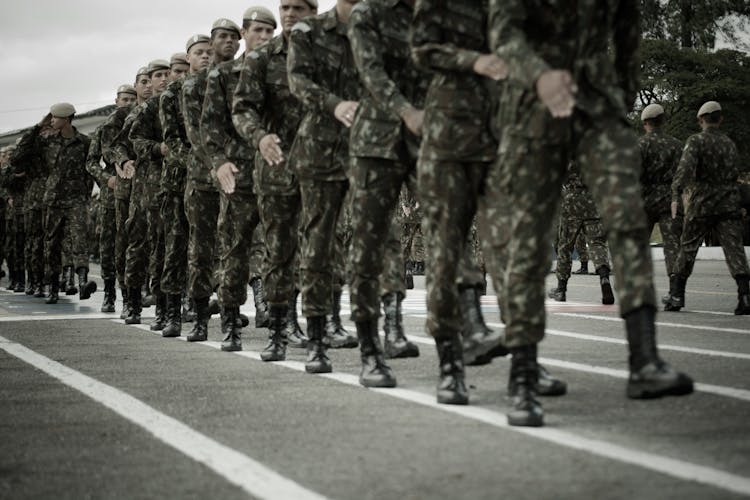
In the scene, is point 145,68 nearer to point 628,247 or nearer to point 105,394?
point 105,394

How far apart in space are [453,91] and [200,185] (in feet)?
13.7

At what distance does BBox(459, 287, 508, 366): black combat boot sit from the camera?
24.2 feet

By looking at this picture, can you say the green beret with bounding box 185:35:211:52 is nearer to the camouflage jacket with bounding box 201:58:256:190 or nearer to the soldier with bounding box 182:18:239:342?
the soldier with bounding box 182:18:239:342

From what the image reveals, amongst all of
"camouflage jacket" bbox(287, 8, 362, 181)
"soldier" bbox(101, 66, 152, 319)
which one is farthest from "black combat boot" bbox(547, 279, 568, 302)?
"camouflage jacket" bbox(287, 8, 362, 181)

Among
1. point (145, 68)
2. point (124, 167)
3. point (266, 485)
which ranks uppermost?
point (145, 68)

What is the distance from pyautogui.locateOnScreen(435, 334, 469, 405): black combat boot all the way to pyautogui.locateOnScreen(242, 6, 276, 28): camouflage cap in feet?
12.6

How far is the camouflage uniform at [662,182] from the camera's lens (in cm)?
1409

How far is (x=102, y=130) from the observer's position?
1380 cm

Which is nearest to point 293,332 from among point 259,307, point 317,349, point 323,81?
point 259,307

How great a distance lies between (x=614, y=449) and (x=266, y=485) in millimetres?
1314

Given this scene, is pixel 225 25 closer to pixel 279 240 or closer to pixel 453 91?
pixel 279 240

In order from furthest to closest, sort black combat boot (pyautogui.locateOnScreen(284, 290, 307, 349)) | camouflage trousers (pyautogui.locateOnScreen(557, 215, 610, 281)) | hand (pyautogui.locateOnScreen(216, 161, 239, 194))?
camouflage trousers (pyautogui.locateOnScreen(557, 215, 610, 281))
black combat boot (pyautogui.locateOnScreen(284, 290, 307, 349))
hand (pyautogui.locateOnScreen(216, 161, 239, 194))

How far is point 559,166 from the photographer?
18.0ft

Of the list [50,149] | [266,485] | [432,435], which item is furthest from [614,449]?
[50,149]
